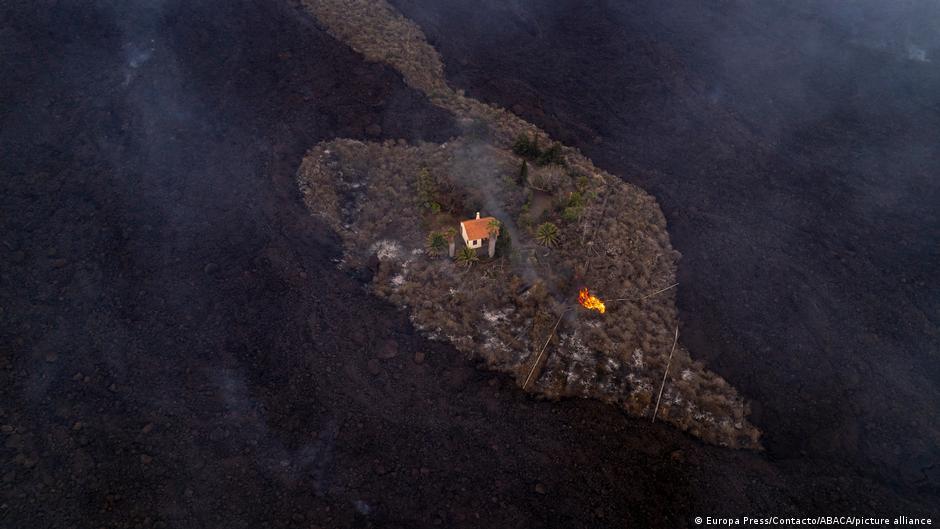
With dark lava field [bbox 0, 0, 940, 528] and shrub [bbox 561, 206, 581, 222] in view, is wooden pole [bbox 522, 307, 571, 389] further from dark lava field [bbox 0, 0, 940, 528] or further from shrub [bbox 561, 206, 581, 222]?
shrub [bbox 561, 206, 581, 222]

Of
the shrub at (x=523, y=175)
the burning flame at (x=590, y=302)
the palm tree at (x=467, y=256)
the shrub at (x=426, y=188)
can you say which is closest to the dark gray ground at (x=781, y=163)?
the burning flame at (x=590, y=302)

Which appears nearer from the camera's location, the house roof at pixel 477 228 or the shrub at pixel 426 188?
Answer: the house roof at pixel 477 228

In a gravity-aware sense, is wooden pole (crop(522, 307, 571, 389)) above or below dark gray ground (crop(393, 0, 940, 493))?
below

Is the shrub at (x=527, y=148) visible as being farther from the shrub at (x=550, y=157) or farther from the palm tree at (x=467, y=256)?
the palm tree at (x=467, y=256)

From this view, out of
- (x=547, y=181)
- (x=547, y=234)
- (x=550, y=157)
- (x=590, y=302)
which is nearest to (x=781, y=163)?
(x=550, y=157)

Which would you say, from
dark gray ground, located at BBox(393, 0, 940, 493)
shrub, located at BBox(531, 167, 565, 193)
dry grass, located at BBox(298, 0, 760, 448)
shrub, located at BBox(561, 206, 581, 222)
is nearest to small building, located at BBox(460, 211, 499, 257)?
dry grass, located at BBox(298, 0, 760, 448)

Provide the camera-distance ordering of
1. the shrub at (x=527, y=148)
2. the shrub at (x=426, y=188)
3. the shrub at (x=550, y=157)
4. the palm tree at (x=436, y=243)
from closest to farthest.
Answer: the palm tree at (x=436, y=243) → the shrub at (x=426, y=188) → the shrub at (x=550, y=157) → the shrub at (x=527, y=148)

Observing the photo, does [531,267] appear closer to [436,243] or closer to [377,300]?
[436,243]
